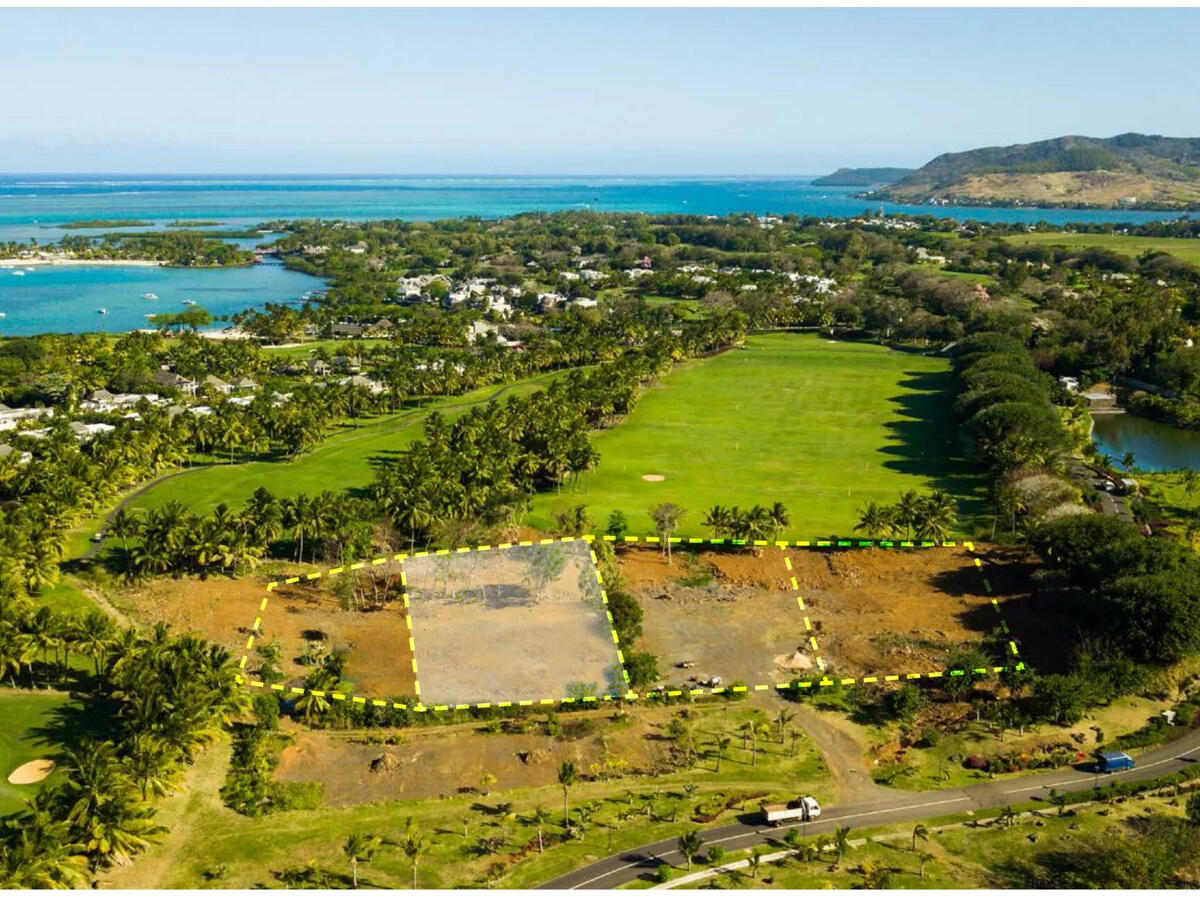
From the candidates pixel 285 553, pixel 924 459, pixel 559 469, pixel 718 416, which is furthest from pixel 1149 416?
pixel 285 553

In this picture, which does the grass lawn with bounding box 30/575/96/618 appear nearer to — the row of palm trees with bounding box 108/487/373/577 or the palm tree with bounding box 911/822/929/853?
the row of palm trees with bounding box 108/487/373/577

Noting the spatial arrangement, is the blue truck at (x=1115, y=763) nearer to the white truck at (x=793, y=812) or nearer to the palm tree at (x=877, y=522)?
the white truck at (x=793, y=812)

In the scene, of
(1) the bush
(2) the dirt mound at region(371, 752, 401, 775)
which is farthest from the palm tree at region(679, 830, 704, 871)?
(1) the bush

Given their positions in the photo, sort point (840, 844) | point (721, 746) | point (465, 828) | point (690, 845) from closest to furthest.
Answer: point (690, 845)
point (840, 844)
point (465, 828)
point (721, 746)

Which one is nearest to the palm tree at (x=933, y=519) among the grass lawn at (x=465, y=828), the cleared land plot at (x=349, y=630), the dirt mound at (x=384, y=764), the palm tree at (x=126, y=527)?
the grass lawn at (x=465, y=828)

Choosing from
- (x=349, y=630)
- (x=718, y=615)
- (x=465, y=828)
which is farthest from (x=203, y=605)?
(x=718, y=615)

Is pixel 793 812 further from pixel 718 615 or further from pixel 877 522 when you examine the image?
pixel 877 522
